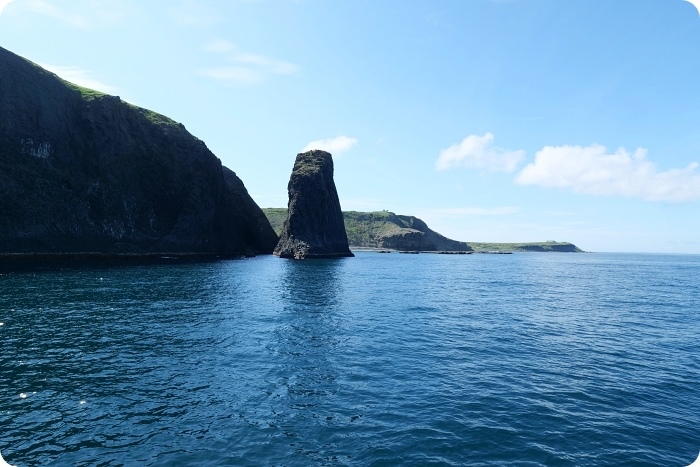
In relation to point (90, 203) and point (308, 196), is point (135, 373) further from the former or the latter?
point (308, 196)

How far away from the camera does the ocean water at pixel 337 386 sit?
43.7 ft

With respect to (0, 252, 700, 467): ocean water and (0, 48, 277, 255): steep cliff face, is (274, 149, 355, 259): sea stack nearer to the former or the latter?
(0, 48, 277, 255): steep cliff face

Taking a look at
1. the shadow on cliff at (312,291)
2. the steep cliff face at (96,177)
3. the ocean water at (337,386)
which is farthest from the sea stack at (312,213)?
the ocean water at (337,386)

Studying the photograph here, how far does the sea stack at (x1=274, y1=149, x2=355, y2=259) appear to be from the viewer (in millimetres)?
130625

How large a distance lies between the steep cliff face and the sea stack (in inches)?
974

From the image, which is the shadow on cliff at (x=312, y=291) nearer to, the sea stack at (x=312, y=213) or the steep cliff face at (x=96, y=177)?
the steep cliff face at (x=96, y=177)

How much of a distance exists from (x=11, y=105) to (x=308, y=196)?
Result: 84.0 metres

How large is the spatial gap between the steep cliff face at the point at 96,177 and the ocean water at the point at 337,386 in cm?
5242

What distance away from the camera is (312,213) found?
134500 mm

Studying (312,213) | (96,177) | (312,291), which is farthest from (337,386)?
(312,213)

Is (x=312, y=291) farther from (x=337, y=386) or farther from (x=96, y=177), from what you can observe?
(x=96, y=177)

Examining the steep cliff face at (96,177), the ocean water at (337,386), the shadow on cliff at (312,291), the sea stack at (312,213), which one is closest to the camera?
the ocean water at (337,386)

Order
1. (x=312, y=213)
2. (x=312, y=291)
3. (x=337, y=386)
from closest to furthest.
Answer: (x=337, y=386) → (x=312, y=291) → (x=312, y=213)

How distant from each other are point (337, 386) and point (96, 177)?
10251 cm
